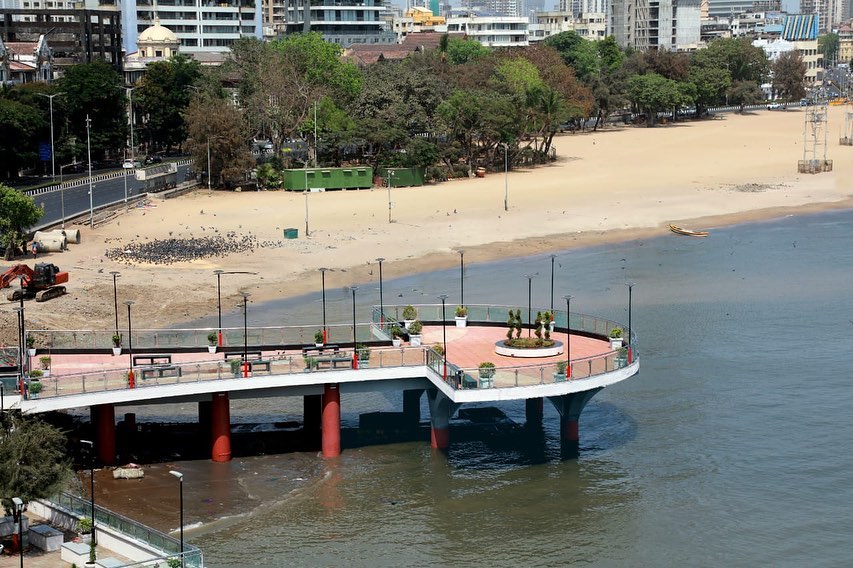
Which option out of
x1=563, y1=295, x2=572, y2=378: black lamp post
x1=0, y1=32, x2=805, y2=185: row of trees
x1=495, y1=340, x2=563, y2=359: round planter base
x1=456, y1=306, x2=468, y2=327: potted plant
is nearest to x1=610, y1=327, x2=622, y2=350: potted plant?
x1=563, y1=295, x2=572, y2=378: black lamp post

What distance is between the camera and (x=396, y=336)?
55.1 meters

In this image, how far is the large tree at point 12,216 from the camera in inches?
3450

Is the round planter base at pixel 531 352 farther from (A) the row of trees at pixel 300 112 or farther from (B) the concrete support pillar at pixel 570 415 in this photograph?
(A) the row of trees at pixel 300 112

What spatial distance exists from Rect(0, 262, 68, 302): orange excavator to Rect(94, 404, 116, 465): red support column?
86.1ft

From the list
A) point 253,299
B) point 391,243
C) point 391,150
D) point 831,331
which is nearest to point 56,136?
point 391,150

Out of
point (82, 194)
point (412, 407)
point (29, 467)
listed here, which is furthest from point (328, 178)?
point (29, 467)

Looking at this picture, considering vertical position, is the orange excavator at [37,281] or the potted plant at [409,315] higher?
the potted plant at [409,315]

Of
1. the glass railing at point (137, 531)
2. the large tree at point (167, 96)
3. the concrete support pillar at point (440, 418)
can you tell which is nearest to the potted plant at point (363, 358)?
the concrete support pillar at point (440, 418)

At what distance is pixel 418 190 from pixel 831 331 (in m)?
56.6

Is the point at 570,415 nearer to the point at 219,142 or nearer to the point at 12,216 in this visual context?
the point at 12,216

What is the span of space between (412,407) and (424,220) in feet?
164

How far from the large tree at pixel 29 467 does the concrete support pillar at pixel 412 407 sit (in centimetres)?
1863

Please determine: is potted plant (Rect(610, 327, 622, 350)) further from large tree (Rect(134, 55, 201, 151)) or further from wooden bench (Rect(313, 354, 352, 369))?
large tree (Rect(134, 55, 201, 151))

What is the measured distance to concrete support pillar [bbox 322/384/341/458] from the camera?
5234 cm
